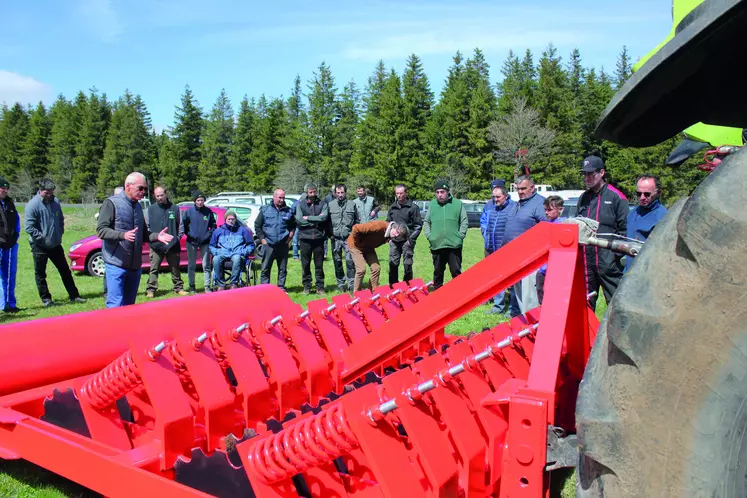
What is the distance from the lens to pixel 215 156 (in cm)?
5538

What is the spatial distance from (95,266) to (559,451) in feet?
43.8

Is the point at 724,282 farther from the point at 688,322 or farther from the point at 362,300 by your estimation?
Answer: the point at 362,300

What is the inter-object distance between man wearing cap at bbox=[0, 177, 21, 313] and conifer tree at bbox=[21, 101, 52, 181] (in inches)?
2405

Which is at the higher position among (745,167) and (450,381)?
(745,167)

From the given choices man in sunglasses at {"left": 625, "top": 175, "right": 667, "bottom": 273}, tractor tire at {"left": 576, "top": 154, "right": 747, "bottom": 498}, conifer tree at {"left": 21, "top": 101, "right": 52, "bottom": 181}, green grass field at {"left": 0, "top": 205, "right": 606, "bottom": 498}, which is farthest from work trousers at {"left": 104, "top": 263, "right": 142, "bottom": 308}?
conifer tree at {"left": 21, "top": 101, "right": 52, "bottom": 181}

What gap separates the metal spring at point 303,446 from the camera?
2.05m

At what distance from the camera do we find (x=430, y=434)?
2.11 metres

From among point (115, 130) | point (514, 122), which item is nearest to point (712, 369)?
point (514, 122)

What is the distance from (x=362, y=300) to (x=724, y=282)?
288cm

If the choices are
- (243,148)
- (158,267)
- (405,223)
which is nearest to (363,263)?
(405,223)

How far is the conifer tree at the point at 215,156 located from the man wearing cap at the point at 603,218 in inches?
2019

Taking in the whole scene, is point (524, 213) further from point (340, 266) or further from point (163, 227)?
point (163, 227)

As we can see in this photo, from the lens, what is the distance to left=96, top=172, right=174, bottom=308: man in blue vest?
570 cm

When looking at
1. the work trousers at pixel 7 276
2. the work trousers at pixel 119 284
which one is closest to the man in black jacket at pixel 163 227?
the work trousers at pixel 7 276
